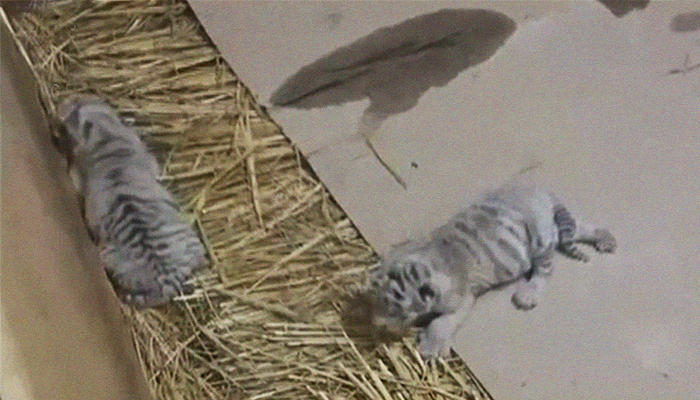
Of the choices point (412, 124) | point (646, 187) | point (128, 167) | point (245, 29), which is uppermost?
point (245, 29)

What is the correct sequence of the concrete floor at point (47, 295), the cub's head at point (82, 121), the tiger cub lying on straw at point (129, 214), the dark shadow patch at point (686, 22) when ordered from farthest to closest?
the dark shadow patch at point (686, 22) < the cub's head at point (82, 121) < the tiger cub lying on straw at point (129, 214) < the concrete floor at point (47, 295)

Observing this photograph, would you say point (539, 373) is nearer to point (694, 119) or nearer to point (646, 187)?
point (646, 187)

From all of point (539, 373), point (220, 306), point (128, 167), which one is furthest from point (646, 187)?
point (128, 167)

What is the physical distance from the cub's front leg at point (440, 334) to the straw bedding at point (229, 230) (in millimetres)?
14

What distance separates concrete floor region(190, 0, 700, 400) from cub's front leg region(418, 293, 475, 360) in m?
0.02

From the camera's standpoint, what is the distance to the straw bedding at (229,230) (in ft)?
5.13

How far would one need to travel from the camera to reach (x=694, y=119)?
176 cm

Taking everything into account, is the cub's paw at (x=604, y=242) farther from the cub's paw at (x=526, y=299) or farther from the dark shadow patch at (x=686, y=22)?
the dark shadow patch at (x=686, y=22)

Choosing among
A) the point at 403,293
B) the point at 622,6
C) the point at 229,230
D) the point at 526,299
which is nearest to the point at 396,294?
the point at 403,293

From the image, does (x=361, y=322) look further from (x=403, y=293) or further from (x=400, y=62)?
(x=400, y=62)

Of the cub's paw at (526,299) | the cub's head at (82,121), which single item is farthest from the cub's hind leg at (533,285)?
the cub's head at (82,121)

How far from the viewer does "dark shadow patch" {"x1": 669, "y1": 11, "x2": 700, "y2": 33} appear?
1.84 meters

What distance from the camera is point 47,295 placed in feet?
4.66

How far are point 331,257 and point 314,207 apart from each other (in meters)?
0.08
